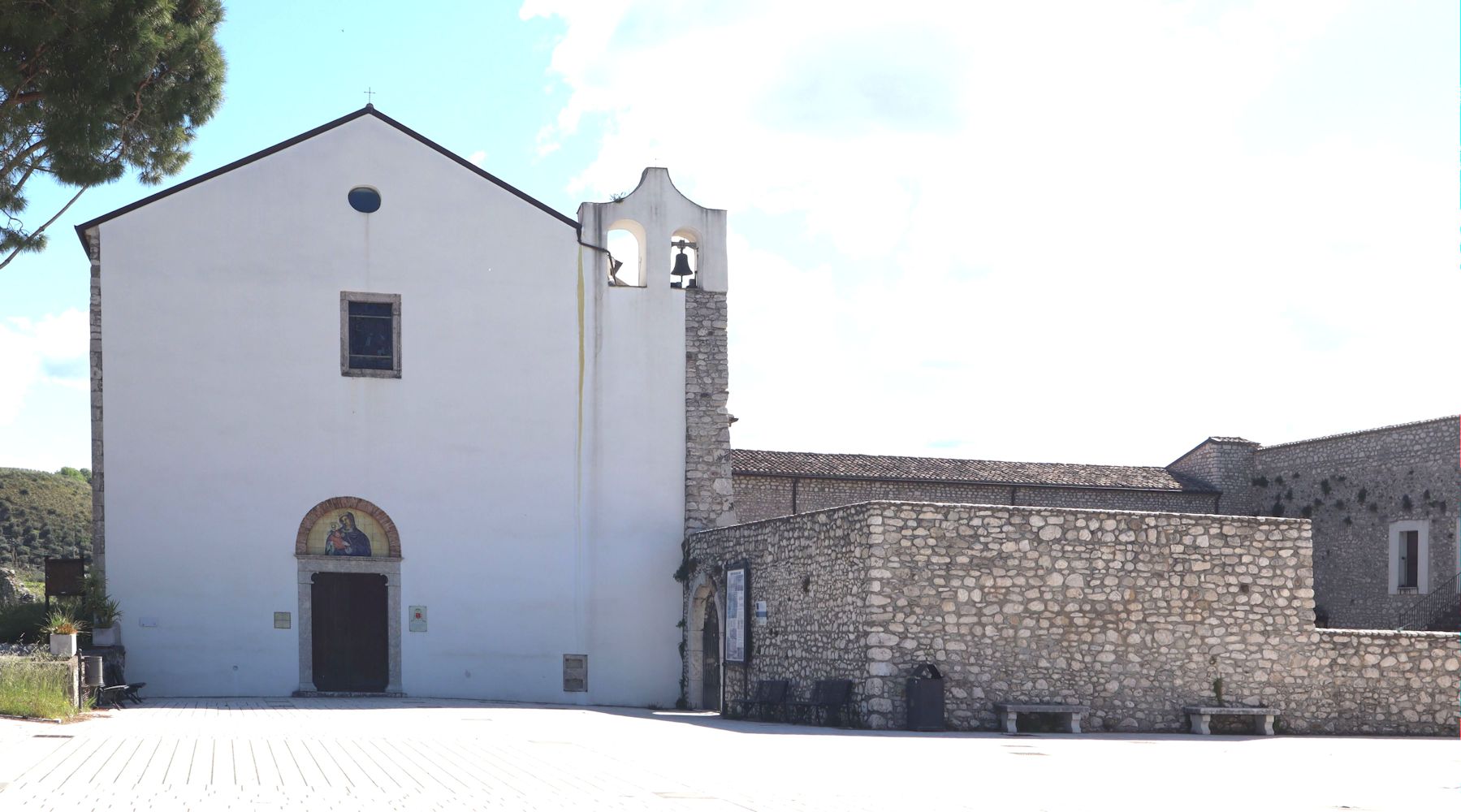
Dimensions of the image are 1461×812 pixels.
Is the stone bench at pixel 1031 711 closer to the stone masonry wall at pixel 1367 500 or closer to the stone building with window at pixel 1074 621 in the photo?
the stone building with window at pixel 1074 621

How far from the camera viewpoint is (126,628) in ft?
71.9

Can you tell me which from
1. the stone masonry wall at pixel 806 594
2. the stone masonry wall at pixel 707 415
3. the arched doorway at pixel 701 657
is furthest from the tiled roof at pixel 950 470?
the stone masonry wall at pixel 806 594

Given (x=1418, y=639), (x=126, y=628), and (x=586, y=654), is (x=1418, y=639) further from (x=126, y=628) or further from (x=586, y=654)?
(x=126, y=628)

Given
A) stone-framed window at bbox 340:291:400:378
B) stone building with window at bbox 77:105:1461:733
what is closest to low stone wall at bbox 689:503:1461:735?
stone building with window at bbox 77:105:1461:733

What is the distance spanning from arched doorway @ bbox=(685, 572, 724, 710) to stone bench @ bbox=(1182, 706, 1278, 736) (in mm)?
8522

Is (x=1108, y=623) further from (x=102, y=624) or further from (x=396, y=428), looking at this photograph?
(x=102, y=624)

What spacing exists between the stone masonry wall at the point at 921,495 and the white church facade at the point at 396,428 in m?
2.03

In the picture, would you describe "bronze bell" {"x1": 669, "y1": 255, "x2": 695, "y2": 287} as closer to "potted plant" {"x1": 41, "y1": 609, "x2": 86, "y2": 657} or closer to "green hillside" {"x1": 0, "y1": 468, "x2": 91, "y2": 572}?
"potted plant" {"x1": 41, "y1": 609, "x2": 86, "y2": 657}

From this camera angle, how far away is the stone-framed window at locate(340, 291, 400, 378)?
2350 centimetres

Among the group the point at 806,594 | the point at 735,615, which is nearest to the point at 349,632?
the point at 735,615

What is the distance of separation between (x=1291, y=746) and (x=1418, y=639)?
369 centimetres

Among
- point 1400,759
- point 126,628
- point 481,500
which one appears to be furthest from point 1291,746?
point 126,628

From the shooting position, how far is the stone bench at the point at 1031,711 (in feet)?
54.6

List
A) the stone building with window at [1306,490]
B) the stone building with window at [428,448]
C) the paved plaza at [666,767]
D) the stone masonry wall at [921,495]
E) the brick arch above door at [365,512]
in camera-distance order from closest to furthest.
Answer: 1. the paved plaza at [666,767]
2. the stone building with window at [428,448]
3. the brick arch above door at [365,512]
4. the stone building with window at [1306,490]
5. the stone masonry wall at [921,495]
